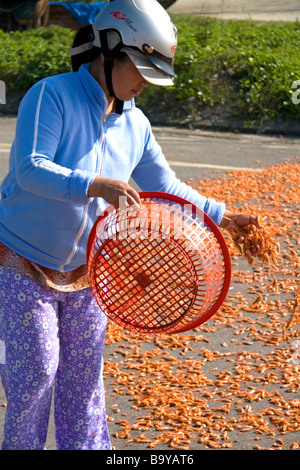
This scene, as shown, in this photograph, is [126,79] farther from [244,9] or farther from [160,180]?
[244,9]

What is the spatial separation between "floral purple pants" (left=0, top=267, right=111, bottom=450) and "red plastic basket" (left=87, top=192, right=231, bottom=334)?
182 mm

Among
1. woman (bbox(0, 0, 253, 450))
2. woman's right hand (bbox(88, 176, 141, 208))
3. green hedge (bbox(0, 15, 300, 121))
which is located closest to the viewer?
woman's right hand (bbox(88, 176, 141, 208))

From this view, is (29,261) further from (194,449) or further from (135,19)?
(194,449)

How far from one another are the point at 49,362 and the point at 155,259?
52 centimetres

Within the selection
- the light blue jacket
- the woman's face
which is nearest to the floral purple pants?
the light blue jacket

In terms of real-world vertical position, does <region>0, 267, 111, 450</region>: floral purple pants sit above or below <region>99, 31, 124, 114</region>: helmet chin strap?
below

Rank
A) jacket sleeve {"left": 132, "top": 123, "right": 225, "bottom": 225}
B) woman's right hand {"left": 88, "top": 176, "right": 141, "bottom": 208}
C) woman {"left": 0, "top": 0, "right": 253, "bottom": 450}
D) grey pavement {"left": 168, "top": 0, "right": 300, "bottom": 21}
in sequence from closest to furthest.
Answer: woman's right hand {"left": 88, "top": 176, "right": 141, "bottom": 208} → woman {"left": 0, "top": 0, "right": 253, "bottom": 450} → jacket sleeve {"left": 132, "top": 123, "right": 225, "bottom": 225} → grey pavement {"left": 168, "top": 0, "right": 300, "bottom": 21}

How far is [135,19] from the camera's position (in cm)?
263

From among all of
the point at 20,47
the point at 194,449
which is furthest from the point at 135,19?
the point at 20,47

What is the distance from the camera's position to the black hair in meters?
2.75

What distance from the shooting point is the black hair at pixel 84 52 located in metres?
2.75

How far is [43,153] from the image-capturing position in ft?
8.21

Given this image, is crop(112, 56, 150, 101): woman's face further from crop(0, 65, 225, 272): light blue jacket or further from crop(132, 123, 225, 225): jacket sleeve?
crop(132, 123, 225, 225): jacket sleeve

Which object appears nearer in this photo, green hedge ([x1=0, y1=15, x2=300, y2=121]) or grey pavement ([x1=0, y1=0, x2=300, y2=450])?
grey pavement ([x1=0, y1=0, x2=300, y2=450])
